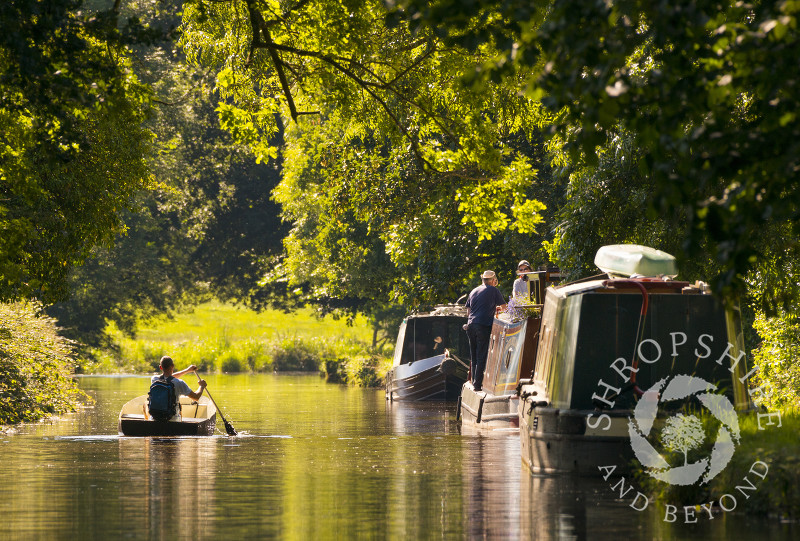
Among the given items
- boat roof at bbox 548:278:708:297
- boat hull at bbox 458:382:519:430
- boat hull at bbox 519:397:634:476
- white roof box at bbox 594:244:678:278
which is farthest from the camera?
boat hull at bbox 458:382:519:430

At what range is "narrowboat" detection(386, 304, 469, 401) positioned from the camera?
35719 mm

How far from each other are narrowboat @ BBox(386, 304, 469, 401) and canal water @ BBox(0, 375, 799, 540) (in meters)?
10.5

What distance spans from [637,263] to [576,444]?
255 cm

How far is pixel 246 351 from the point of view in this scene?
203 ft

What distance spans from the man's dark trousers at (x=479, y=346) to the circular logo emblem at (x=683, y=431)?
9873 millimetres

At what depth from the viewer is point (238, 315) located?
8306 centimetres

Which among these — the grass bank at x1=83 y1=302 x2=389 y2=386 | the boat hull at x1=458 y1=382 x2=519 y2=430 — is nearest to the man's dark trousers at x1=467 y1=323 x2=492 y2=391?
the boat hull at x1=458 y1=382 x2=519 y2=430

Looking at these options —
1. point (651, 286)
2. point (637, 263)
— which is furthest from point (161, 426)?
point (651, 286)

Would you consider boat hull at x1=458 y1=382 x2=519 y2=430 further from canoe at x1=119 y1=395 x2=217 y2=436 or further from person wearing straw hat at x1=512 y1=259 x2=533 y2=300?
canoe at x1=119 y1=395 x2=217 y2=436

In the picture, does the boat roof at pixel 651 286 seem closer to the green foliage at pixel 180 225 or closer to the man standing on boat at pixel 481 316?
the man standing on boat at pixel 481 316

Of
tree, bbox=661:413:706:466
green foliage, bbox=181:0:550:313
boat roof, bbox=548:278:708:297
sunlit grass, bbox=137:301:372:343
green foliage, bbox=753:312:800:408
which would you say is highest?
green foliage, bbox=181:0:550:313

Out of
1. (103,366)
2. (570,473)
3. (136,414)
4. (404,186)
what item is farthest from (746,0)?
(103,366)

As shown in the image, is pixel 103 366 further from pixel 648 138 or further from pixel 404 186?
pixel 648 138

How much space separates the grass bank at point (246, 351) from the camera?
51.6 metres
